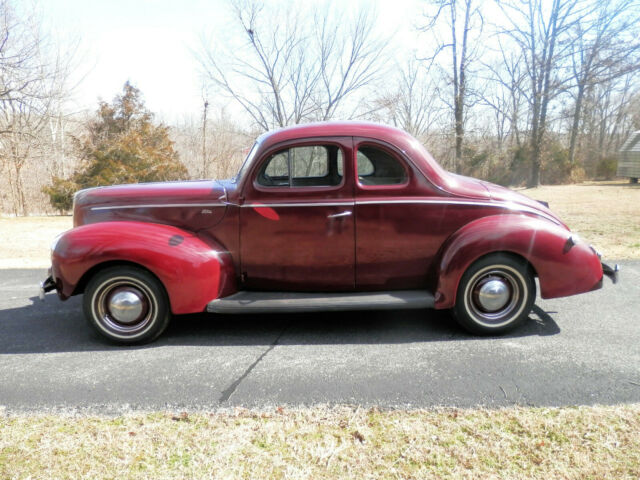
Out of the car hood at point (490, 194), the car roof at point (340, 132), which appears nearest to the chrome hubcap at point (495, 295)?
the car hood at point (490, 194)

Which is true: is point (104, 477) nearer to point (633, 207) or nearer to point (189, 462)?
point (189, 462)

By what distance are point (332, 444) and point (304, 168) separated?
2.62 metres

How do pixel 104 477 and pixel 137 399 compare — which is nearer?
pixel 104 477

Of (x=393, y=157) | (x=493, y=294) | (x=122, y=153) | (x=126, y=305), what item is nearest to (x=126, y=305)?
(x=126, y=305)

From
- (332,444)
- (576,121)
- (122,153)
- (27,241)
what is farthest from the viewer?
(576,121)

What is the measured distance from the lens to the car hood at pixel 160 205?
12.8ft

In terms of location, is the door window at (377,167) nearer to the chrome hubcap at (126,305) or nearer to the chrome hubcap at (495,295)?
the chrome hubcap at (495,295)

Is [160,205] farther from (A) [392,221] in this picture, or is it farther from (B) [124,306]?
(A) [392,221]

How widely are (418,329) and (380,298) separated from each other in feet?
1.84

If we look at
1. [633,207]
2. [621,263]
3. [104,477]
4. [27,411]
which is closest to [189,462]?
[104,477]

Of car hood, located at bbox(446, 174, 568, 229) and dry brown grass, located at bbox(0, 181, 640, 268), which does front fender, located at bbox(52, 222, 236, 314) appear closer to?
car hood, located at bbox(446, 174, 568, 229)

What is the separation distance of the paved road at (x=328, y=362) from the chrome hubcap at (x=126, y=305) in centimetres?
29

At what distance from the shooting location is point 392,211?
378 centimetres

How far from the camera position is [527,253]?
3629mm
